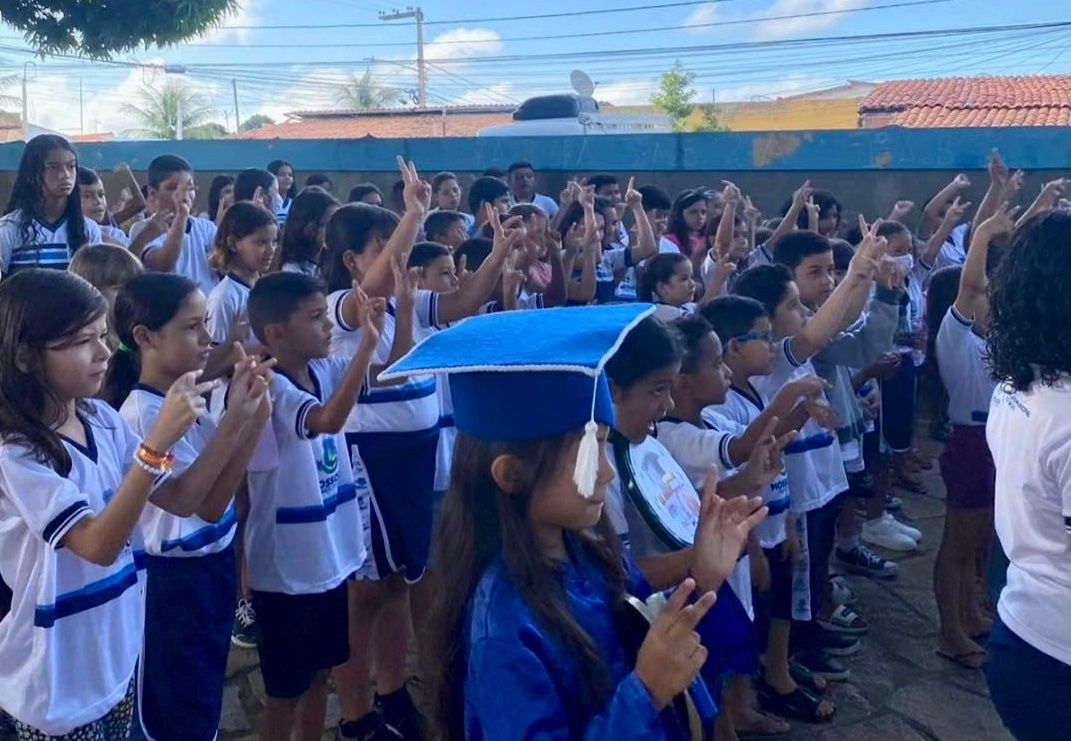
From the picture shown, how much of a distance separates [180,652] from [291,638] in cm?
38

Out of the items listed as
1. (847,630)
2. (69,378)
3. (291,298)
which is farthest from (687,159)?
(69,378)

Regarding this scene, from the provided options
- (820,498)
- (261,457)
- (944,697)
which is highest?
(261,457)

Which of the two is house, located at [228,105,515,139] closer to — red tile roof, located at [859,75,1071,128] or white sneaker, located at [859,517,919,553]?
red tile roof, located at [859,75,1071,128]

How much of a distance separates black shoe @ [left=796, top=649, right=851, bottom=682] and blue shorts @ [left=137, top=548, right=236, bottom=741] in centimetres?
228

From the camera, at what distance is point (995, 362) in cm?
224

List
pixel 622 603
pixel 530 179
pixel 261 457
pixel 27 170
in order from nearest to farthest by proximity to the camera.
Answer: pixel 622 603
pixel 261 457
pixel 27 170
pixel 530 179

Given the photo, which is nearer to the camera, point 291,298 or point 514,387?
point 514,387

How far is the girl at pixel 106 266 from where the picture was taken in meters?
3.35

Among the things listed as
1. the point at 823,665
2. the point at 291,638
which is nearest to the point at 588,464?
the point at 291,638

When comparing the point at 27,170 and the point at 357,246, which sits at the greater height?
the point at 27,170

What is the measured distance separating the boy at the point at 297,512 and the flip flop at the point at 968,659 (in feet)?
8.04

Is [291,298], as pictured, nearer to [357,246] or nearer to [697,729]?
[357,246]

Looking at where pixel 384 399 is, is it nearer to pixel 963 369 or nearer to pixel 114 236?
pixel 963 369

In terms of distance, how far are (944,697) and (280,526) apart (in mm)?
2511
